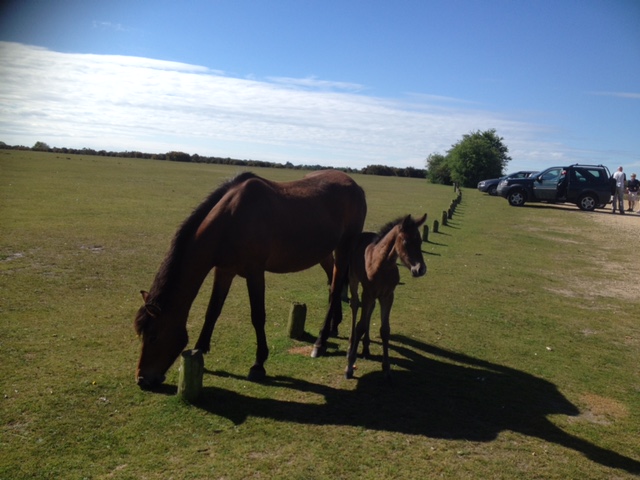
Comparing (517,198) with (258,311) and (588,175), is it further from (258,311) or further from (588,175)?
(258,311)

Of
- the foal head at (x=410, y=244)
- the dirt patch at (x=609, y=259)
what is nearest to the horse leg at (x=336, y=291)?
the foal head at (x=410, y=244)

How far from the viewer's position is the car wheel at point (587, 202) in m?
29.8

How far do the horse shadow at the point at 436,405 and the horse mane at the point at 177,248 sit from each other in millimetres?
1177

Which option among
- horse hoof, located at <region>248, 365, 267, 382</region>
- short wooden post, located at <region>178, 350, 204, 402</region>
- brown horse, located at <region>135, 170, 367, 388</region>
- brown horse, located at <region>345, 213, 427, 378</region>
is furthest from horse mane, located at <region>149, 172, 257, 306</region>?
brown horse, located at <region>345, 213, 427, 378</region>

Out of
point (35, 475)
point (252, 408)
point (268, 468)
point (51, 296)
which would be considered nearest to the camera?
point (35, 475)

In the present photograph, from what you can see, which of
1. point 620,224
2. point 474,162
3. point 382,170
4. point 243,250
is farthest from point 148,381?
point 382,170

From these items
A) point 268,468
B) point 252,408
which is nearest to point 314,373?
point 252,408

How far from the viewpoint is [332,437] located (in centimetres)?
462

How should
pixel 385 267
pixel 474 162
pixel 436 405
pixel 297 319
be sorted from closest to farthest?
pixel 436 405 < pixel 385 267 < pixel 297 319 < pixel 474 162

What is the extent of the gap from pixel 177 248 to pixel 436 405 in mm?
3282

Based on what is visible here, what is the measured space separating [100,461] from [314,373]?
268cm

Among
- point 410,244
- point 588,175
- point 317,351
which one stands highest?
point 588,175

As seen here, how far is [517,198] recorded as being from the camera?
1292 inches

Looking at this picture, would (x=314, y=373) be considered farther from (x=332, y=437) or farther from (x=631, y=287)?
(x=631, y=287)
